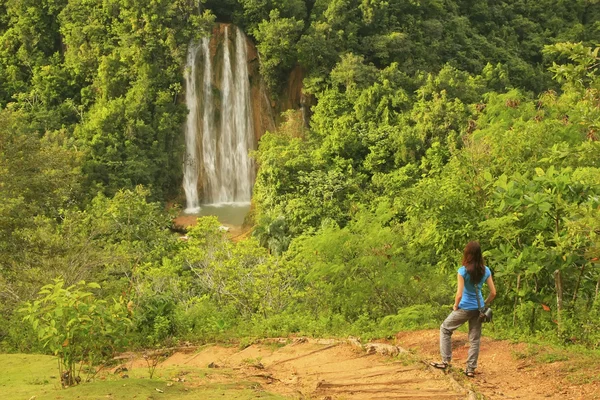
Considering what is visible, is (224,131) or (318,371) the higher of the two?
(224,131)

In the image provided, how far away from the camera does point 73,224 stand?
1298cm

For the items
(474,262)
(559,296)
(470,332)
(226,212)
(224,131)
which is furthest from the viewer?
(224,131)

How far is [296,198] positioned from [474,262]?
1327cm

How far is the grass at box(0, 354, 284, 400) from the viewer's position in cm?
504

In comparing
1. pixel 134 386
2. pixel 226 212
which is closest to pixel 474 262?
pixel 134 386

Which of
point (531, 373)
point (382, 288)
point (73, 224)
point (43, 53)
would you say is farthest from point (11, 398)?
point (43, 53)

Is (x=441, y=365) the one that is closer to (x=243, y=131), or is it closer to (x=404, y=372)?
(x=404, y=372)

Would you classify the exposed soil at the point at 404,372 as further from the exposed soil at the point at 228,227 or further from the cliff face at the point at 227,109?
the cliff face at the point at 227,109

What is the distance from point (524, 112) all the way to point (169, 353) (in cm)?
1044

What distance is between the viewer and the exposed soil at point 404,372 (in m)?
5.65

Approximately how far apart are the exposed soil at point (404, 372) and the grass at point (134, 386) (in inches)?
4.2

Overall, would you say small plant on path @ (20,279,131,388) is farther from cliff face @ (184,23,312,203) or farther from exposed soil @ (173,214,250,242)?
cliff face @ (184,23,312,203)

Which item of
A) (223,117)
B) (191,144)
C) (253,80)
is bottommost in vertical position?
(191,144)

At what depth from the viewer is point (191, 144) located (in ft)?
78.7
